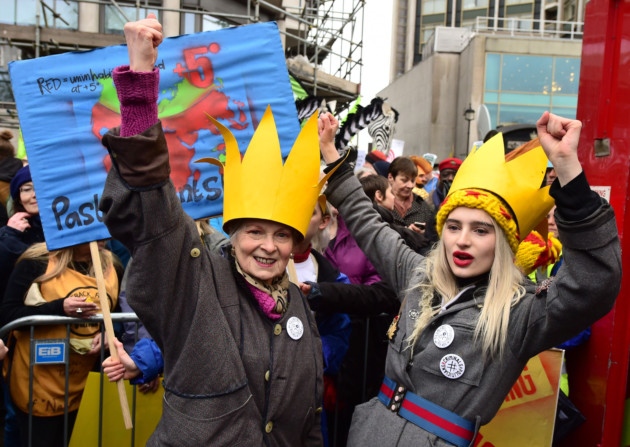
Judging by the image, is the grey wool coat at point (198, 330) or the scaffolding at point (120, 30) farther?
the scaffolding at point (120, 30)

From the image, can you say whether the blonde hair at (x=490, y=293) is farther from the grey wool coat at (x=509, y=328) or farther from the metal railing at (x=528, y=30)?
the metal railing at (x=528, y=30)

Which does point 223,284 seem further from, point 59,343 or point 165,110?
point 59,343

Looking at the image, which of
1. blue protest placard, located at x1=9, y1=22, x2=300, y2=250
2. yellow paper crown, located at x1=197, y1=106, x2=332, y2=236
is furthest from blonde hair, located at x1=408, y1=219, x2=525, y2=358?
blue protest placard, located at x1=9, y1=22, x2=300, y2=250

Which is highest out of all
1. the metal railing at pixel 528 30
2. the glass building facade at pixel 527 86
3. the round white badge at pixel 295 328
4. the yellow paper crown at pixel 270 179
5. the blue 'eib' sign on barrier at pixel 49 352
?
the metal railing at pixel 528 30

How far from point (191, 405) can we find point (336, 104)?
48.1ft

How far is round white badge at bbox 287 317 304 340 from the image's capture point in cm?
235

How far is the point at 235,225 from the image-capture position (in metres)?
2.43

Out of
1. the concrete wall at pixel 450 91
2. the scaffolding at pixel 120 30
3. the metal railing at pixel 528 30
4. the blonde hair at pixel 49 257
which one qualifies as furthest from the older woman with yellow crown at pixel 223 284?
the metal railing at pixel 528 30

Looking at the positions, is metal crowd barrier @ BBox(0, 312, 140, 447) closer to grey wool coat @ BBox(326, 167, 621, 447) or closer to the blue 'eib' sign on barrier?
the blue 'eib' sign on barrier

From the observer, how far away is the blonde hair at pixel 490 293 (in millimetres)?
2211

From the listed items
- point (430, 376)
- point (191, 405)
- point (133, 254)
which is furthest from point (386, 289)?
point (133, 254)

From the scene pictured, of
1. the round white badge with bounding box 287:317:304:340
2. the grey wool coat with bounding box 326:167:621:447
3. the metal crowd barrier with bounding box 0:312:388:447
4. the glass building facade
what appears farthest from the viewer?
the glass building facade

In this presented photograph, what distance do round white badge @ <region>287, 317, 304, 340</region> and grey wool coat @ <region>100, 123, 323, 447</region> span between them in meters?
0.02

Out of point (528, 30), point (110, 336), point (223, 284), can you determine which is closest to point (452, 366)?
point (223, 284)
